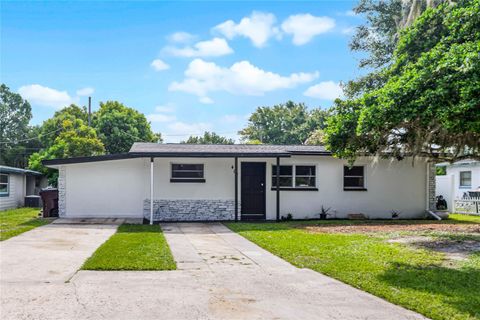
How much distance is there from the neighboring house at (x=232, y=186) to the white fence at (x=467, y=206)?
11.0 ft

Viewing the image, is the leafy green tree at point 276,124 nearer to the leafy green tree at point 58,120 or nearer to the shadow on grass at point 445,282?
the leafy green tree at point 58,120

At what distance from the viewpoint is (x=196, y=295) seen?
18.1 feet

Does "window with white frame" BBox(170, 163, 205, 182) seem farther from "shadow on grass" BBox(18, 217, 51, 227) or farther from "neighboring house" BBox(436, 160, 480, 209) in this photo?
"neighboring house" BBox(436, 160, 480, 209)

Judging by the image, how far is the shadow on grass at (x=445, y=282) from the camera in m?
5.30

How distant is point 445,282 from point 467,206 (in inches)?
589

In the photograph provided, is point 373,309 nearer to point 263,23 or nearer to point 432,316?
point 432,316


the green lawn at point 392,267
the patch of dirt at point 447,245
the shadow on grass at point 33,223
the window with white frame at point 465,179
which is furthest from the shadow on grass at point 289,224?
the window with white frame at point 465,179

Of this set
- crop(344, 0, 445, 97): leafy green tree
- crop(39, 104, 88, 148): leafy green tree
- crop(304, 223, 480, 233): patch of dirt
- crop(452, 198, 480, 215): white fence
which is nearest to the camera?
crop(304, 223, 480, 233): patch of dirt

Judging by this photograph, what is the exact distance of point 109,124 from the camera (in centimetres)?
3781

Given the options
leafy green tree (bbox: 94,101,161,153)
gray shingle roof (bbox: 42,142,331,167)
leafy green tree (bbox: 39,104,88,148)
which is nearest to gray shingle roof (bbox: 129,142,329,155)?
gray shingle roof (bbox: 42,142,331,167)

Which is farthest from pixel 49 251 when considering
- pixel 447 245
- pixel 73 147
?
pixel 73 147

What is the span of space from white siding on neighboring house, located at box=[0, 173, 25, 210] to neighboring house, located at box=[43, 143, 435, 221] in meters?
6.31

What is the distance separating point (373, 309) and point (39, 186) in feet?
84.8

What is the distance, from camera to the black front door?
53.2 ft
